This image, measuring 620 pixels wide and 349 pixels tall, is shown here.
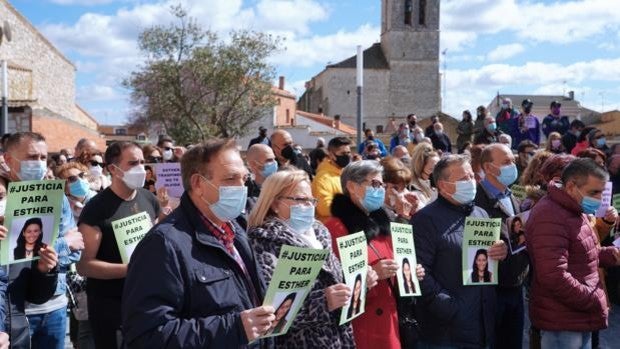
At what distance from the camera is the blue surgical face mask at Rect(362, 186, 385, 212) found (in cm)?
443

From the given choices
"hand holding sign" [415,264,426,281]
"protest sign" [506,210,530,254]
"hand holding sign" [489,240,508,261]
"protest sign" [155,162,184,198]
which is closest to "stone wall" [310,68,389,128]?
"protest sign" [155,162,184,198]

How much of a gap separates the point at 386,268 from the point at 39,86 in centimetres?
4564

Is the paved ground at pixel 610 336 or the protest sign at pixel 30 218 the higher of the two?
the protest sign at pixel 30 218

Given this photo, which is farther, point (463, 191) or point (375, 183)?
point (463, 191)

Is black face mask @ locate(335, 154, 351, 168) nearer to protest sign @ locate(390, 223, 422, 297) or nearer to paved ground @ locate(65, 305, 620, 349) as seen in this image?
protest sign @ locate(390, 223, 422, 297)

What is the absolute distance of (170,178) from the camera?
6555 millimetres

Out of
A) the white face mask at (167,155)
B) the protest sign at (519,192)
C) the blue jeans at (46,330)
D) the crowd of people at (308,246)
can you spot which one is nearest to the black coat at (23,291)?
the crowd of people at (308,246)

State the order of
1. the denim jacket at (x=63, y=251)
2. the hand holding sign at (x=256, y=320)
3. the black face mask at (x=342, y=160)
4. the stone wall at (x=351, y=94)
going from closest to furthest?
the hand holding sign at (x=256, y=320)
the denim jacket at (x=63, y=251)
the black face mask at (x=342, y=160)
the stone wall at (x=351, y=94)

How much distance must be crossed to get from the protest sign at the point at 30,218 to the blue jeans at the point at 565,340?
11.2 ft

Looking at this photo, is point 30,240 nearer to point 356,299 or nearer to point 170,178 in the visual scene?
point 356,299

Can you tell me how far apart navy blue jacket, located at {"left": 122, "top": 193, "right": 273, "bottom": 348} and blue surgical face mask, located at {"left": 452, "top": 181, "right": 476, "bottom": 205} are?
2360 millimetres

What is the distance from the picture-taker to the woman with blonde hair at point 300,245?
11.4 feet

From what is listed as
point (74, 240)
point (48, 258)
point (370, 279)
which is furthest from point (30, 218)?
point (370, 279)

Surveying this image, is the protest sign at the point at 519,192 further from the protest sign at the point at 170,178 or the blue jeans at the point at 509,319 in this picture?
the protest sign at the point at 170,178
